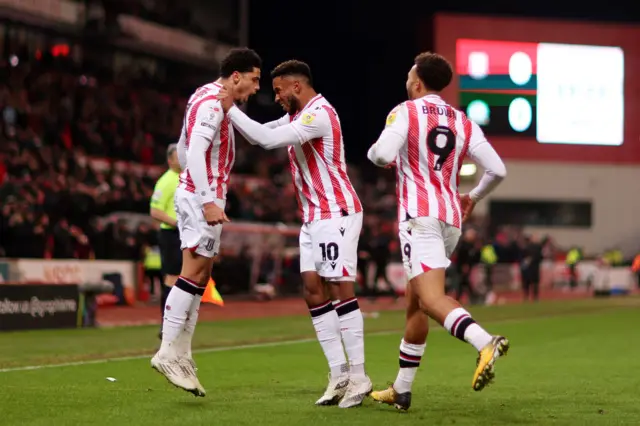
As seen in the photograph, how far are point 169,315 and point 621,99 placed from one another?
3670cm

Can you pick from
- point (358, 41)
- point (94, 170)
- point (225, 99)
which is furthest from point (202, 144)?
Result: point (358, 41)

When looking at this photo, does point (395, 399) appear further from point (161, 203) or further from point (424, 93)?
point (161, 203)

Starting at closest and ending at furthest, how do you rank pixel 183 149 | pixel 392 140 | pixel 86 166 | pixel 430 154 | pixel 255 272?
1. pixel 392 140
2. pixel 430 154
3. pixel 183 149
4. pixel 86 166
5. pixel 255 272

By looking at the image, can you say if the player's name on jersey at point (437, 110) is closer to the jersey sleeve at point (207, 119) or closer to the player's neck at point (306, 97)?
the player's neck at point (306, 97)

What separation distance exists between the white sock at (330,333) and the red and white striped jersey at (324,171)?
64 centimetres

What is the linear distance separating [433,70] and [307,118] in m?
0.91

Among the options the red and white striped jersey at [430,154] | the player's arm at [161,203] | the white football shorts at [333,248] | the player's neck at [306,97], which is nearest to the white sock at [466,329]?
the red and white striped jersey at [430,154]

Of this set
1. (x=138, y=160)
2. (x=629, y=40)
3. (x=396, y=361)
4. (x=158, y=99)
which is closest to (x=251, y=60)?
(x=396, y=361)

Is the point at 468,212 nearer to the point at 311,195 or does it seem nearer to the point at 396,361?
the point at 311,195

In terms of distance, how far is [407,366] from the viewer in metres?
7.37

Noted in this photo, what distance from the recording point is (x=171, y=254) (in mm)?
12375

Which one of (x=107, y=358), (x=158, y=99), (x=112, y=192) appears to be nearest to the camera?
(x=107, y=358)

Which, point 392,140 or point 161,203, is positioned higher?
point 392,140

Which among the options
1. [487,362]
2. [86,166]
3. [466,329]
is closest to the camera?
[487,362]
